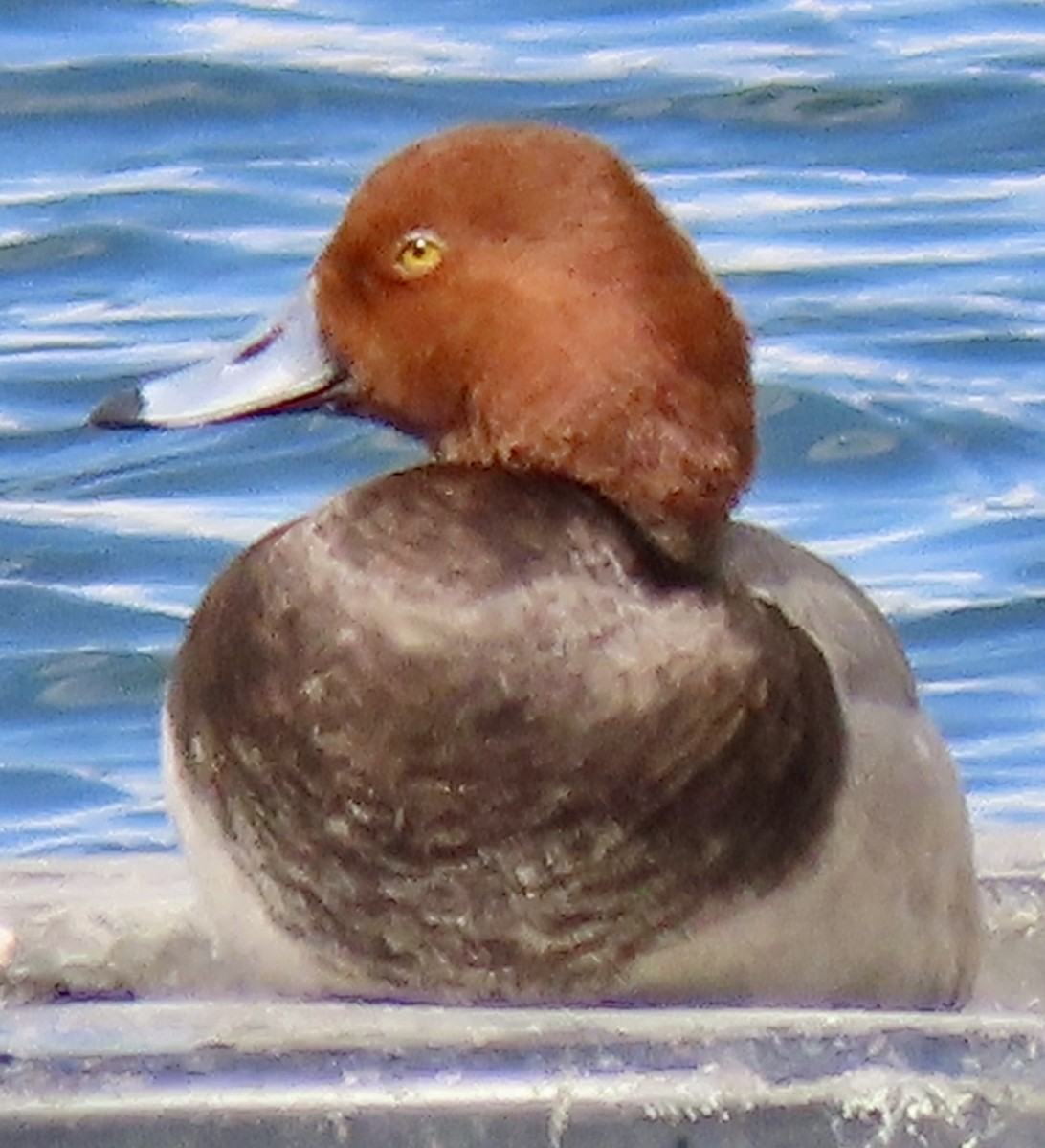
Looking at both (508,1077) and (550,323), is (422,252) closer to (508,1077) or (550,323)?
(550,323)

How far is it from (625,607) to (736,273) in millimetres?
4468

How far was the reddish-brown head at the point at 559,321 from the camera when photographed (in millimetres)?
2973

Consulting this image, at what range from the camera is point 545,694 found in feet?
9.31

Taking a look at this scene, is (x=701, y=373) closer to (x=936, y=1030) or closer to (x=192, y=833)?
(x=192, y=833)

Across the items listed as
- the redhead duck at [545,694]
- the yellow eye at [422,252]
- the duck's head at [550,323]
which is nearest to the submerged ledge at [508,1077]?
the redhead duck at [545,694]

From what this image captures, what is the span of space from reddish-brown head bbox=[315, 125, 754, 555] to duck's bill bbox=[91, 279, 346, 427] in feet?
0.36

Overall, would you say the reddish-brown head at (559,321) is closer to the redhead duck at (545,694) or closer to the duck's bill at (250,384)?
the redhead duck at (545,694)

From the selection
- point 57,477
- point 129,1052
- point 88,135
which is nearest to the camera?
point 129,1052

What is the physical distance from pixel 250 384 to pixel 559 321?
377mm

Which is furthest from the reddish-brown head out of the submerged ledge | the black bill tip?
the submerged ledge

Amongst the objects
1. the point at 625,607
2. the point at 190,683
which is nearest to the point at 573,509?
the point at 625,607

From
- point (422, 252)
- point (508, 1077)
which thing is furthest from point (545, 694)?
point (508, 1077)

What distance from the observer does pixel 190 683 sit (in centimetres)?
299

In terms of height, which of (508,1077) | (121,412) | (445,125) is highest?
(121,412)
